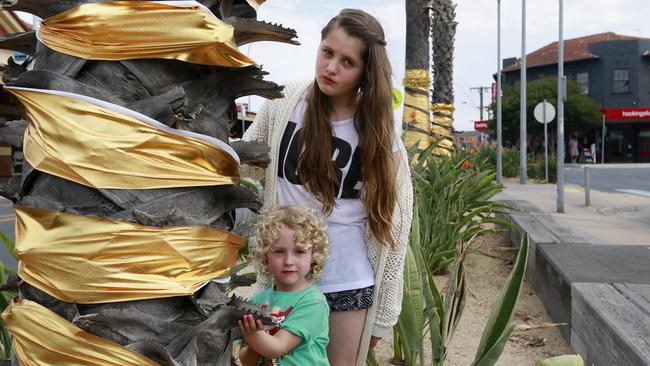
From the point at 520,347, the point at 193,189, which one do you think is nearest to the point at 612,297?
the point at 520,347

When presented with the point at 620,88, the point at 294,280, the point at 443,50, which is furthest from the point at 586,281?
the point at 620,88

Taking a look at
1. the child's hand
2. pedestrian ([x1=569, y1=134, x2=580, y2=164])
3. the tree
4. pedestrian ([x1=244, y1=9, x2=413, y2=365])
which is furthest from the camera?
pedestrian ([x1=569, y1=134, x2=580, y2=164])

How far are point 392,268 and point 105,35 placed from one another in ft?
4.54

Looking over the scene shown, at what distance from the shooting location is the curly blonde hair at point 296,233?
1.80m

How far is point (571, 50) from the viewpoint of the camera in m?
47.9

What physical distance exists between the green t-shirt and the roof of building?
47794 mm

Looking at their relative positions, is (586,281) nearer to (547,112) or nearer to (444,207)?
(444,207)

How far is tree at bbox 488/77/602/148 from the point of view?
4038 cm

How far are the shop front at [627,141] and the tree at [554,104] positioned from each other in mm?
2171

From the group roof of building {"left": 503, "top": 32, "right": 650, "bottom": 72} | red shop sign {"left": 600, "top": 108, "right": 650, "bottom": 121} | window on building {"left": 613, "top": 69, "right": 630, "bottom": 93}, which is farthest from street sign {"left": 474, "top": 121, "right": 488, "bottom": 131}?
window on building {"left": 613, "top": 69, "right": 630, "bottom": 93}

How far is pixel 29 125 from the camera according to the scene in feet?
3.42

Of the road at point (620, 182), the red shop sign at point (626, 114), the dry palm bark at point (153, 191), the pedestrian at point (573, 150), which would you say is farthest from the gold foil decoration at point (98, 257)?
the red shop sign at point (626, 114)

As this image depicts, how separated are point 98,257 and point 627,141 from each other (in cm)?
4913

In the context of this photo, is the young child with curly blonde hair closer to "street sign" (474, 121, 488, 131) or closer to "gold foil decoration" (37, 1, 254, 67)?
"gold foil decoration" (37, 1, 254, 67)
